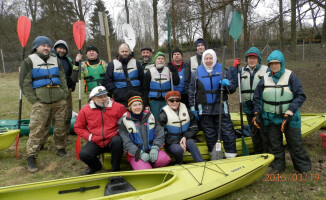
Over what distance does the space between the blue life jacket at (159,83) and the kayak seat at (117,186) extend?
1.57 meters

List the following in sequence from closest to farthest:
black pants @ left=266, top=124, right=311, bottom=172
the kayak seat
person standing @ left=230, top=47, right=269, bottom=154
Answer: the kayak seat → black pants @ left=266, top=124, right=311, bottom=172 → person standing @ left=230, top=47, right=269, bottom=154

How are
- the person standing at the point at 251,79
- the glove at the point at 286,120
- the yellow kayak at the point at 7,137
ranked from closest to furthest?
the glove at the point at 286,120 < the person standing at the point at 251,79 < the yellow kayak at the point at 7,137

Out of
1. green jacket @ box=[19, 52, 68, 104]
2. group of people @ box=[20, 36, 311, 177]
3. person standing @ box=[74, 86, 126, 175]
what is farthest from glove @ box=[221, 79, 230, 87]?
green jacket @ box=[19, 52, 68, 104]

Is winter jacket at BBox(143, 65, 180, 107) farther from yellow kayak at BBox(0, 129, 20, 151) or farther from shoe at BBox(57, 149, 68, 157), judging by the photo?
yellow kayak at BBox(0, 129, 20, 151)

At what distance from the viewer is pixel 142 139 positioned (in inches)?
128

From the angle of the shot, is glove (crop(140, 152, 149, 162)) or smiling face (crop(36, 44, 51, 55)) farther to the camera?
smiling face (crop(36, 44, 51, 55))

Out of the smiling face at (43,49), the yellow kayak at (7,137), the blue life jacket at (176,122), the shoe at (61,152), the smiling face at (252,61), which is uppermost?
the smiling face at (43,49)

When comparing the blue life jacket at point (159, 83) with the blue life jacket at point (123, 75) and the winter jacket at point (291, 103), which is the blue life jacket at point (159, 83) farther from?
the winter jacket at point (291, 103)

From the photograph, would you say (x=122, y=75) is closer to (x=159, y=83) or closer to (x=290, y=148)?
(x=159, y=83)

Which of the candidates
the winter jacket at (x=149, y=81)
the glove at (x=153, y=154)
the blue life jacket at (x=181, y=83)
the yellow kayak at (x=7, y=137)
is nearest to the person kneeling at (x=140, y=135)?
the glove at (x=153, y=154)

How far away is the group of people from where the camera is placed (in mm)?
3121

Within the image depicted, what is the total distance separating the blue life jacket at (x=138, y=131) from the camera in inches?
127

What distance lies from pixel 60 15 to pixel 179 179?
1800 cm

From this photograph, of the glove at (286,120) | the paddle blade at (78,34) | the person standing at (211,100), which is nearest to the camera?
the glove at (286,120)
